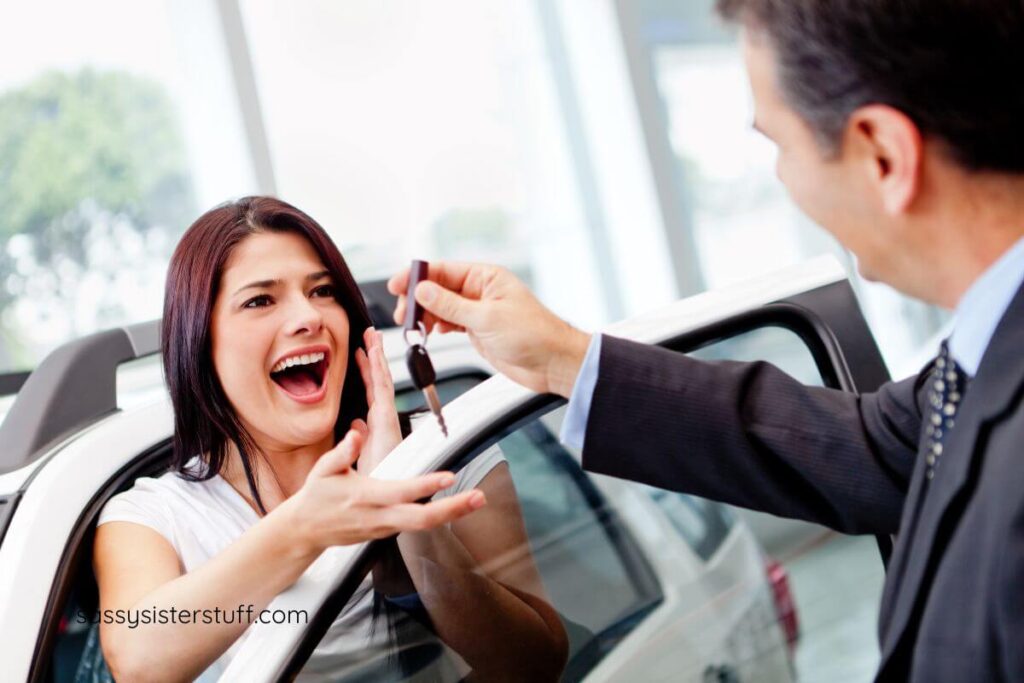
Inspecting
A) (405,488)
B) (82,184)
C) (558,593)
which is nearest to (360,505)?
(405,488)

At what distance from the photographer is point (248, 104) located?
164 inches

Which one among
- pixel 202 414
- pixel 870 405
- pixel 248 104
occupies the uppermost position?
pixel 248 104

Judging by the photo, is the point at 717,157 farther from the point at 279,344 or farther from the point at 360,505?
the point at 360,505

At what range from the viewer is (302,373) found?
5.31ft

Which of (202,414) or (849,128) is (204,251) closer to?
(202,414)

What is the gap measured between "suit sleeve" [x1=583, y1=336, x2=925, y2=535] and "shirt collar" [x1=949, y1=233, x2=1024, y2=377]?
0.83 feet

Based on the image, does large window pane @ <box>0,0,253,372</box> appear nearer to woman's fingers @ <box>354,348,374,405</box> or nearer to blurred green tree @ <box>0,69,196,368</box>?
blurred green tree @ <box>0,69,196,368</box>

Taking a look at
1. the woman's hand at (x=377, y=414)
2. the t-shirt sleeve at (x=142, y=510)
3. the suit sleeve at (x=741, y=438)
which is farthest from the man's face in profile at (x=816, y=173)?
the t-shirt sleeve at (x=142, y=510)

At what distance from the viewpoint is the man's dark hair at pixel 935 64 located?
0.86 metres

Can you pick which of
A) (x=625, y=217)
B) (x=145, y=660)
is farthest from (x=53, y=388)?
(x=625, y=217)

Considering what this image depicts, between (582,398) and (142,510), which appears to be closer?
(582,398)

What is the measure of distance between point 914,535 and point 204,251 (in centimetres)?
105

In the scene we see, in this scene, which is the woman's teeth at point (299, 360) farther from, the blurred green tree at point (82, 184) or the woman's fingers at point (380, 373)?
the blurred green tree at point (82, 184)

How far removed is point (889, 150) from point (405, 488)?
51cm
